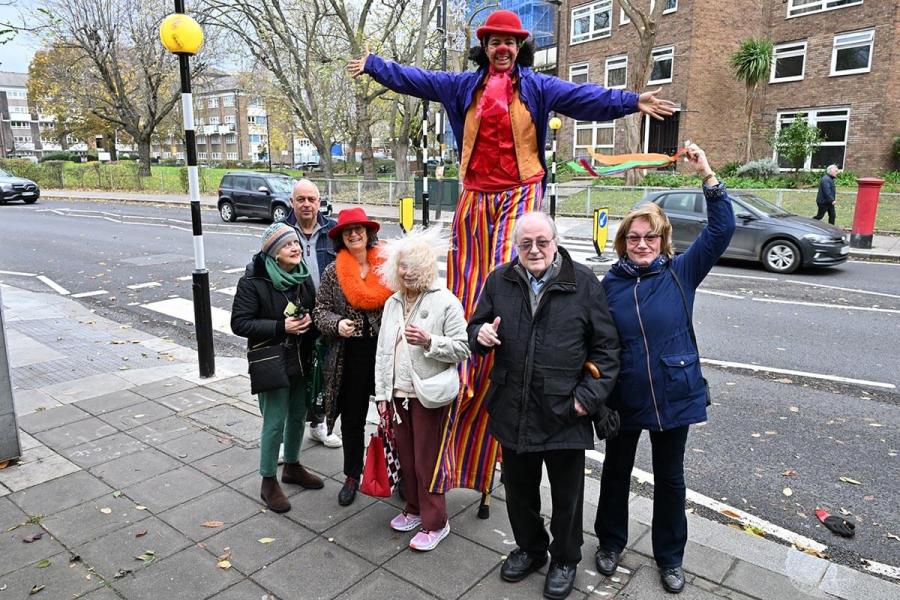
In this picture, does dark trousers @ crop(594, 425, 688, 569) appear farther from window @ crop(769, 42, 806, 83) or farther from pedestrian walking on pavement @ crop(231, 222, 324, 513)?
window @ crop(769, 42, 806, 83)

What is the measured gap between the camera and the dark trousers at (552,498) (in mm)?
2867

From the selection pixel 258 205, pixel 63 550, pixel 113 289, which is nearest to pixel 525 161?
pixel 63 550

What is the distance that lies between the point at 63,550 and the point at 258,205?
18.6 metres

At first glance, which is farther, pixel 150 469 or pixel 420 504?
pixel 150 469

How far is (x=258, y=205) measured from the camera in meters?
20.9

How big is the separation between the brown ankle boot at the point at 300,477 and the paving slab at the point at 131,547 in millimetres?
720

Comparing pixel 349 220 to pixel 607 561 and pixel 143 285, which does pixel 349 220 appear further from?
pixel 143 285

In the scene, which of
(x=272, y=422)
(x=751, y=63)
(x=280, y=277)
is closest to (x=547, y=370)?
(x=280, y=277)

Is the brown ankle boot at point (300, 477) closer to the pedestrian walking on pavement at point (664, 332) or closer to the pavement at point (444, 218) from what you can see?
the pavement at point (444, 218)

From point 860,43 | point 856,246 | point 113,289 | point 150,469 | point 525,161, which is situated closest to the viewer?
point 525,161

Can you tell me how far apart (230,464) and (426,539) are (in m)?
1.61

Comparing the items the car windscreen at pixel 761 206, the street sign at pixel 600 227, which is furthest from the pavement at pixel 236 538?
the car windscreen at pixel 761 206

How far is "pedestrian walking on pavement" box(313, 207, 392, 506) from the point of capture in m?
3.48

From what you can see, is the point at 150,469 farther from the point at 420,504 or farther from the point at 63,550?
→ the point at 420,504
